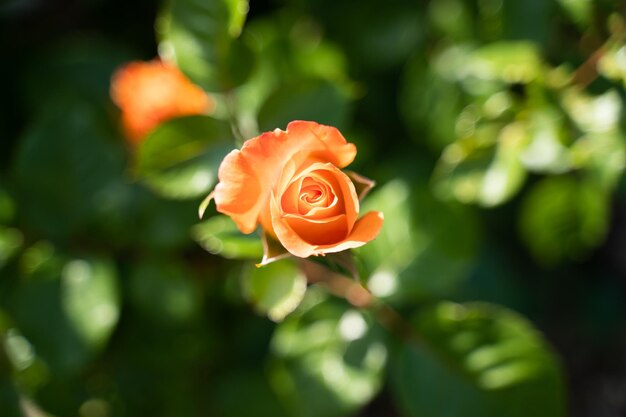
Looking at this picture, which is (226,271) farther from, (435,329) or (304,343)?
(435,329)

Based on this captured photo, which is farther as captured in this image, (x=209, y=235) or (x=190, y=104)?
(x=190, y=104)

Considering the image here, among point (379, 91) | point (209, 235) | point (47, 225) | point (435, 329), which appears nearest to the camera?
point (209, 235)

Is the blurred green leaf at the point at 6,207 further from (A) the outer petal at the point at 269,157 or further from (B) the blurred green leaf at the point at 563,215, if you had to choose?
(B) the blurred green leaf at the point at 563,215

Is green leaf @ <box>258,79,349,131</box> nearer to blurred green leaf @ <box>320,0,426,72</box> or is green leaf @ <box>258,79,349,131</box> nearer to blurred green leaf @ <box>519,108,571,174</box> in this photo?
blurred green leaf @ <box>519,108,571,174</box>

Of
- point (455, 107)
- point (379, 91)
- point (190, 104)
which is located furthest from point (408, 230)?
point (379, 91)

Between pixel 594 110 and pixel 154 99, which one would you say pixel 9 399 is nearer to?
pixel 154 99
